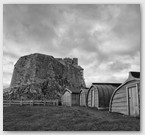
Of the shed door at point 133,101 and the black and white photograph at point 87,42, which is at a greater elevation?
the black and white photograph at point 87,42

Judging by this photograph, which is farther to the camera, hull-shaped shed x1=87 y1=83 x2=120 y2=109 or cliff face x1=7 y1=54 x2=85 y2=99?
cliff face x1=7 y1=54 x2=85 y2=99

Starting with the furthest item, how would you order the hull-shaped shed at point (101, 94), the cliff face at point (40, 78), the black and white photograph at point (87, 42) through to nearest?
the cliff face at point (40, 78) → the hull-shaped shed at point (101, 94) → the black and white photograph at point (87, 42)

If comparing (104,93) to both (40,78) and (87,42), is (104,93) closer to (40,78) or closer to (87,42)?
(87,42)

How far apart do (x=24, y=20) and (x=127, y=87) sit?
17.8 feet

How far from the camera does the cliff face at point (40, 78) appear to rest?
1077 inches

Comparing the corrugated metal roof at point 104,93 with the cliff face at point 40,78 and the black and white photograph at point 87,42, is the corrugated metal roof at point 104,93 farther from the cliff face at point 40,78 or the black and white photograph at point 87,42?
the cliff face at point 40,78

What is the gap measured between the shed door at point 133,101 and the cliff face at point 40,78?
19183 mm

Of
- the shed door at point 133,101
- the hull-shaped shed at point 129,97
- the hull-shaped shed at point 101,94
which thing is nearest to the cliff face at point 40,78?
the hull-shaped shed at point 101,94

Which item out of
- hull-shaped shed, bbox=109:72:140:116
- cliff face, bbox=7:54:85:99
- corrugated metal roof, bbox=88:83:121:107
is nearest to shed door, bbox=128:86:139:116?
hull-shaped shed, bbox=109:72:140:116

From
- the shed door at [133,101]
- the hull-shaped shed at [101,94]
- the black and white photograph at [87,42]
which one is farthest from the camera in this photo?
the hull-shaped shed at [101,94]

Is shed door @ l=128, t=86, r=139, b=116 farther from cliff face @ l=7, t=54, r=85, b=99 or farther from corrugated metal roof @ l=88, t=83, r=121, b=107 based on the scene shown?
cliff face @ l=7, t=54, r=85, b=99

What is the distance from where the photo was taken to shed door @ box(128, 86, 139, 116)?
6.78 m

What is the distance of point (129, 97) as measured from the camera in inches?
297

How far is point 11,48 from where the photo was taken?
740 centimetres
